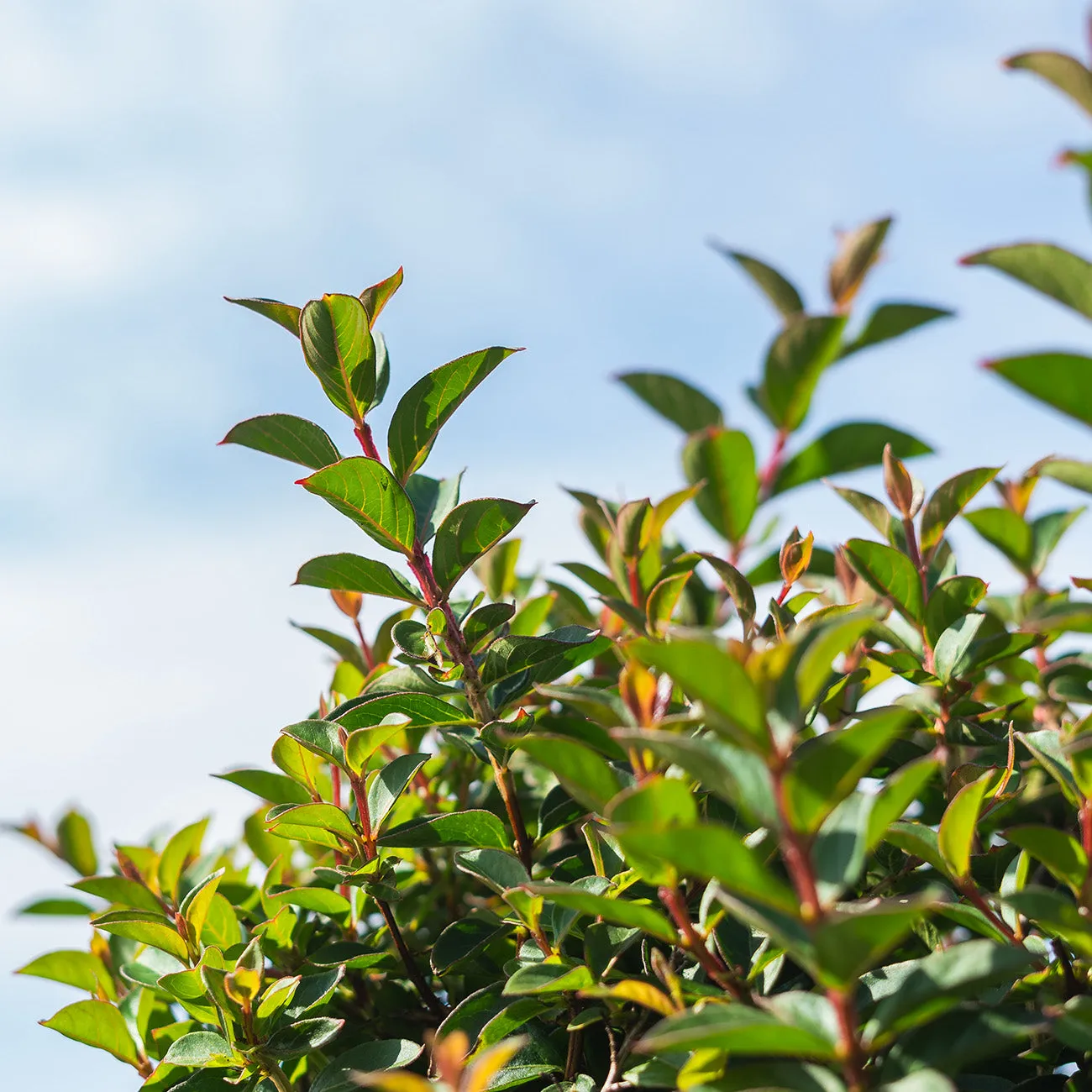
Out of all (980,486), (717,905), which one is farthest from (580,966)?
(980,486)

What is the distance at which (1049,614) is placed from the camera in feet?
3.77

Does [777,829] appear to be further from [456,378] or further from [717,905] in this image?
[456,378]

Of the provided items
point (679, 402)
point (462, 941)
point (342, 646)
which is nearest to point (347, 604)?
point (342, 646)

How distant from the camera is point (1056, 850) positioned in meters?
1.21

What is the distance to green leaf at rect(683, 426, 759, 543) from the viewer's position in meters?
1.40

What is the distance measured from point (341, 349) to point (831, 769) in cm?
105

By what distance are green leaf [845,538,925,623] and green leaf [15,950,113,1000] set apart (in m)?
1.82

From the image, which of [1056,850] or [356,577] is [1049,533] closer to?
[1056,850]

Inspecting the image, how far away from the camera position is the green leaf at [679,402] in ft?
5.01

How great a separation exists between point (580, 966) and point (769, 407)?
0.82m

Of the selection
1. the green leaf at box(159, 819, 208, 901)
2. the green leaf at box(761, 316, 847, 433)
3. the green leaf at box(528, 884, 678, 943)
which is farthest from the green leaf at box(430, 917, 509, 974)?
the green leaf at box(761, 316, 847, 433)

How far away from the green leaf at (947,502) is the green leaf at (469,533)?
72 centimetres

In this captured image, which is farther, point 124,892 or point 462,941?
point 124,892

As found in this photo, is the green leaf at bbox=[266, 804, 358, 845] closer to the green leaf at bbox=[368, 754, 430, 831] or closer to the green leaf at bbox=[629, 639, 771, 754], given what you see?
the green leaf at bbox=[368, 754, 430, 831]
